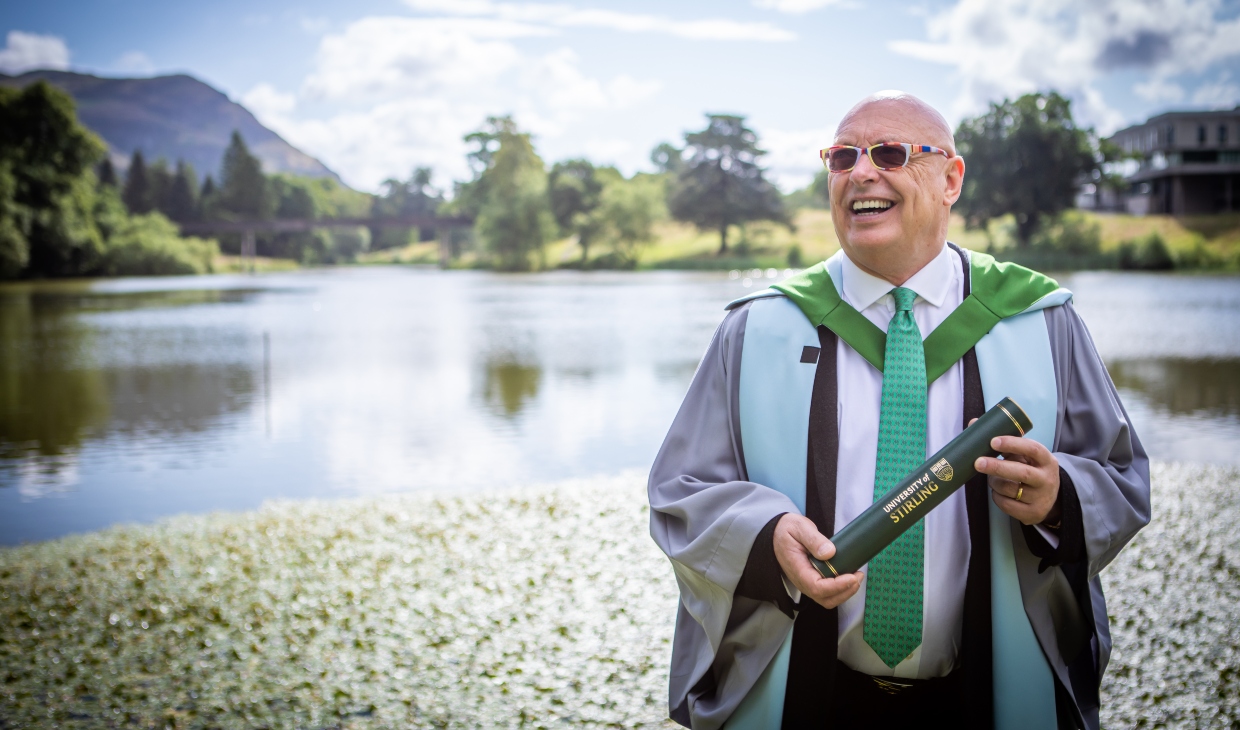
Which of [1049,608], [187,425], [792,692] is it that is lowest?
[187,425]

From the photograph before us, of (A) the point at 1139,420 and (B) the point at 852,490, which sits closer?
(B) the point at 852,490

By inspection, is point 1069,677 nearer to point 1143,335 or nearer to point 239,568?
point 239,568

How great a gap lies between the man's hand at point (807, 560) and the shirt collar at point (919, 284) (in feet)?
1.94

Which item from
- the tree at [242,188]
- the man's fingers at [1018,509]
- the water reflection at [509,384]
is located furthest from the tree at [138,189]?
the man's fingers at [1018,509]

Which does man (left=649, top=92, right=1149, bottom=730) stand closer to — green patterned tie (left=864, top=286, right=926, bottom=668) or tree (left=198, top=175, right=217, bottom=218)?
green patterned tie (left=864, top=286, right=926, bottom=668)

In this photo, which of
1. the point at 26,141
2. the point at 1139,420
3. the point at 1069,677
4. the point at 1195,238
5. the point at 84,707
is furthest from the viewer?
the point at 26,141

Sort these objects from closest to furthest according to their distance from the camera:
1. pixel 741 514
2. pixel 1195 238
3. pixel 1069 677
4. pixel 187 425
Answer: pixel 741 514, pixel 1069 677, pixel 187 425, pixel 1195 238

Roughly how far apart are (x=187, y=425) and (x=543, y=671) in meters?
12.4

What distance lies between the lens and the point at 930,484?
73.2 inches

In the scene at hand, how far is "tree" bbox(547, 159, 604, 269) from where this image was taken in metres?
91.4

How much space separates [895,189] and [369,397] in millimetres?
17085

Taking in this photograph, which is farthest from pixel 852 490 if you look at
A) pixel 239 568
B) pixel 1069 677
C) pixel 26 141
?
pixel 26 141

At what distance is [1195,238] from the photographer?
61188 mm

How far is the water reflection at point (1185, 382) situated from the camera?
15.4 m
